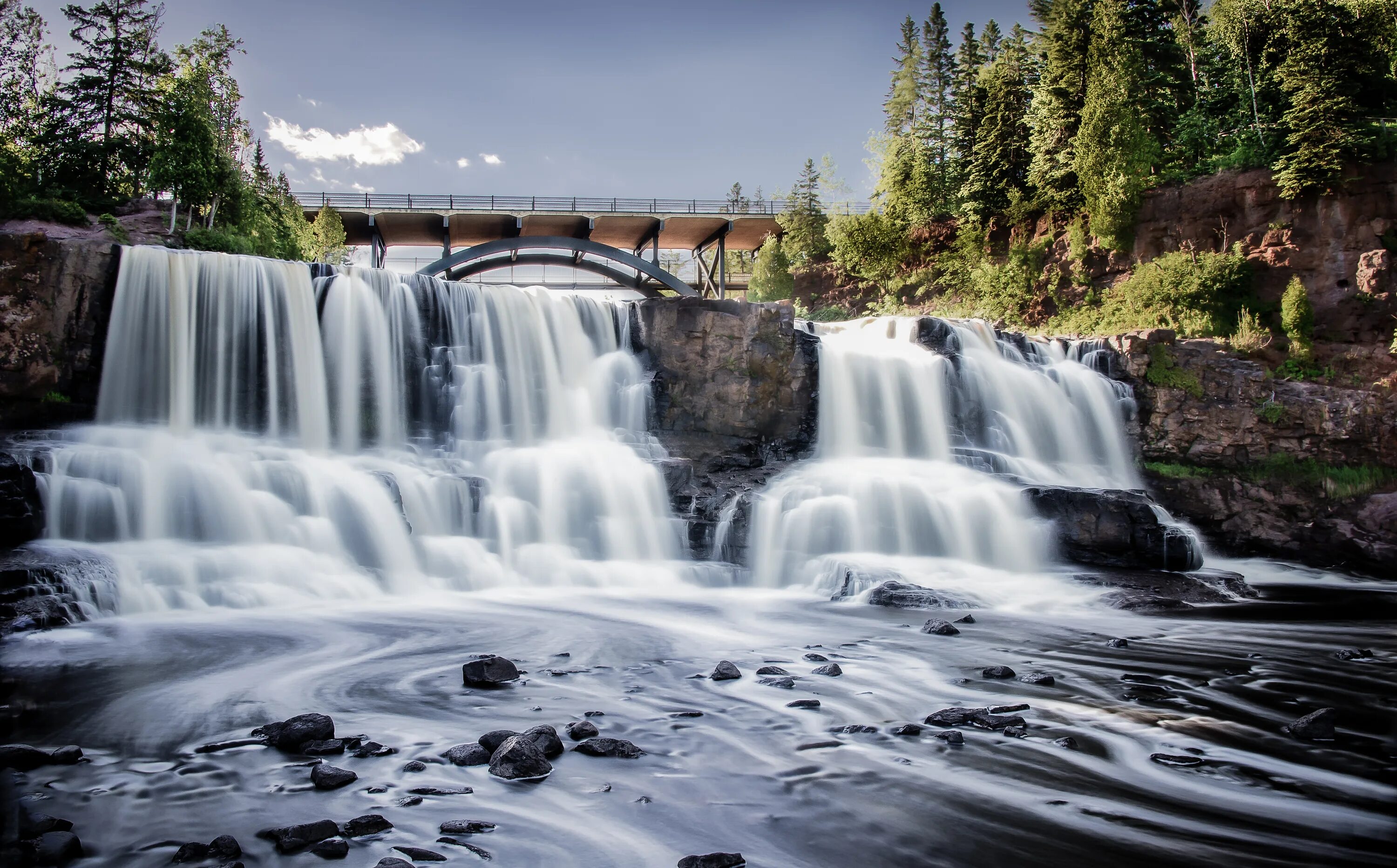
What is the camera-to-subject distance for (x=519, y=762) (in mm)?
5152

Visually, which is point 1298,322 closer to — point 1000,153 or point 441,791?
point 1000,153

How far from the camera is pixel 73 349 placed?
16391mm

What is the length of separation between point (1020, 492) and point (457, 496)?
11.8 m

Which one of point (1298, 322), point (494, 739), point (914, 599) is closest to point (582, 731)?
point (494, 739)

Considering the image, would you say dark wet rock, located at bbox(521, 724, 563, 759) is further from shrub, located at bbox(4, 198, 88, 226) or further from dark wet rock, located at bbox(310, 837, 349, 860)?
shrub, located at bbox(4, 198, 88, 226)

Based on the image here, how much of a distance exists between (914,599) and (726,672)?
6.00 m

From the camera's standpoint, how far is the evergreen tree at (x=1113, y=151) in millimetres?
31953

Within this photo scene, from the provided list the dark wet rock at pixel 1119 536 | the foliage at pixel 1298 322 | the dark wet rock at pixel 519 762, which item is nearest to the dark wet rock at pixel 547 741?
the dark wet rock at pixel 519 762

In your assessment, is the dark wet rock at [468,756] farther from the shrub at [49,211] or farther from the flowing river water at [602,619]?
the shrub at [49,211]

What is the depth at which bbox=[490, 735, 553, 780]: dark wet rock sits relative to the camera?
16.8 ft

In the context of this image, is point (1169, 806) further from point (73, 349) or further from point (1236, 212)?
point (1236, 212)

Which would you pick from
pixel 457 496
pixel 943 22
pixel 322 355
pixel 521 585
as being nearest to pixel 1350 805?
pixel 521 585

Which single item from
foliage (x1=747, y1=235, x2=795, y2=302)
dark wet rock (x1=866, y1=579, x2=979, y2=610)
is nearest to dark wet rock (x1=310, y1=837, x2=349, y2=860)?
dark wet rock (x1=866, y1=579, x2=979, y2=610)

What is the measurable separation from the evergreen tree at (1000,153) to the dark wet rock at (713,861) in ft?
128
